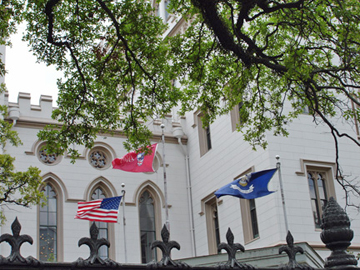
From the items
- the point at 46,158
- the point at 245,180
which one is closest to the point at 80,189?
the point at 46,158

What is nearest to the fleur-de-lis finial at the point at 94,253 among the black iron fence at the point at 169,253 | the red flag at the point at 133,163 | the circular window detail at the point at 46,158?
the black iron fence at the point at 169,253

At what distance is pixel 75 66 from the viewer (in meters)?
12.7

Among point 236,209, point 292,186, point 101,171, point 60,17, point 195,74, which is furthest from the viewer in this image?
point 101,171

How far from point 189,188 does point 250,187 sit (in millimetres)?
7619

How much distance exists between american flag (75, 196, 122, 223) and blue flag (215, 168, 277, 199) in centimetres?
435

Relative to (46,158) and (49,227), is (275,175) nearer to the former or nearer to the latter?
(49,227)

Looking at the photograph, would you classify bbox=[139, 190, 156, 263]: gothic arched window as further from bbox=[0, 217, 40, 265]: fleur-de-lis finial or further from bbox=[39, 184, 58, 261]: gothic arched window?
bbox=[0, 217, 40, 265]: fleur-de-lis finial

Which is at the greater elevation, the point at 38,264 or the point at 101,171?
the point at 101,171

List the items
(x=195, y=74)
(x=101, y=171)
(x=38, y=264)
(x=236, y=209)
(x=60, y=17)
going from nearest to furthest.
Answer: (x=38, y=264) → (x=60, y=17) → (x=195, y=74) → (x=236, y=209) → (x=101, y=171)

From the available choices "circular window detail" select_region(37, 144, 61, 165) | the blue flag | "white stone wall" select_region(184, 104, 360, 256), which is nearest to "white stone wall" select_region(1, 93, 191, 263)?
"circular window detail" select_region(37, 144, 61, 165)

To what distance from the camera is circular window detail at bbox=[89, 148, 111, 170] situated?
24727 mm

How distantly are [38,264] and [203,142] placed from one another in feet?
74.7

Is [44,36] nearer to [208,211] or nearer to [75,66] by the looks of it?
[75,66]

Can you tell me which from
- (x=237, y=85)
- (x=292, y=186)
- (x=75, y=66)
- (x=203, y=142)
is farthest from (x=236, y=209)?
(x=75, y=66)
